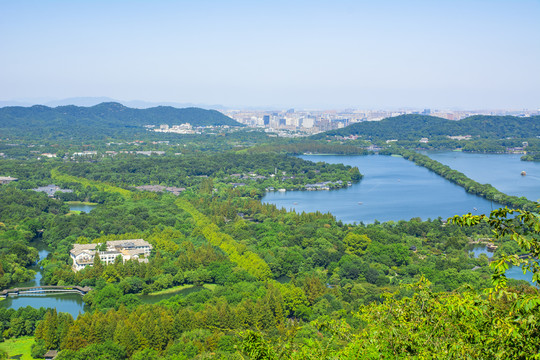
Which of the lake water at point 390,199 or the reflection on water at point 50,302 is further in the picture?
the lake water at point 390,199

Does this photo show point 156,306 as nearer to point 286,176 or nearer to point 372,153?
point 286,176

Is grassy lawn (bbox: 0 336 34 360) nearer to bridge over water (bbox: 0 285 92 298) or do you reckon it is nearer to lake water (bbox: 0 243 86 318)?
lake water (bbox: 0 243 86 318)

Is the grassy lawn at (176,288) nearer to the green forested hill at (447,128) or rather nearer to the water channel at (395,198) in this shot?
the water channel at (395,198)

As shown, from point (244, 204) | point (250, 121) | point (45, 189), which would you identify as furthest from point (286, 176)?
point (250, 121)

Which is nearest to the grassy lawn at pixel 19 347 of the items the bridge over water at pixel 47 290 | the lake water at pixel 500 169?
the bridge over water at pixel 47 290

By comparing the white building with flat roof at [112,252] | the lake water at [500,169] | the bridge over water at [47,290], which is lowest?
the bridge over water at [47,290]

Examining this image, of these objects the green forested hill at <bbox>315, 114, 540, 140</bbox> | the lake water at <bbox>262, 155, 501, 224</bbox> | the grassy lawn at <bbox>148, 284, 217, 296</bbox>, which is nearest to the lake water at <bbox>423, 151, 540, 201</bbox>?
the lake water at <bbox>262, 155, 501, 224</bbox>

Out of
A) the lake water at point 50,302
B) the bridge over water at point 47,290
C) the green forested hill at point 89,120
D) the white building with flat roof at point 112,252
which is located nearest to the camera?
the lake water at point 50,302

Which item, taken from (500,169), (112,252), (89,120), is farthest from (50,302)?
(89,120)
